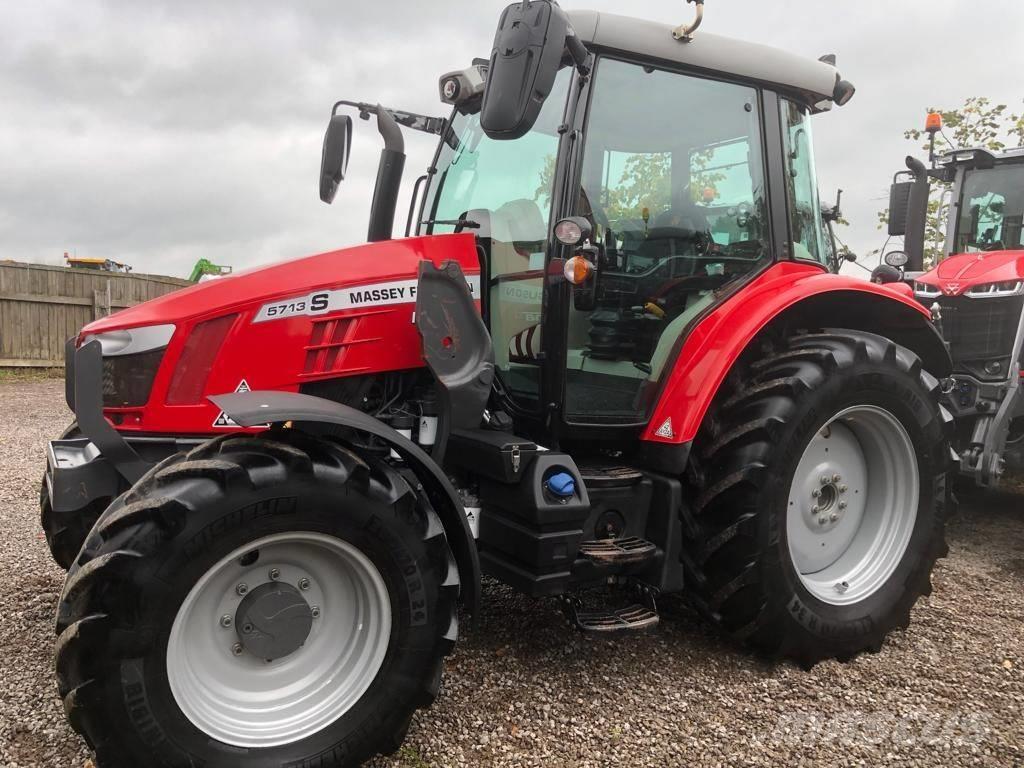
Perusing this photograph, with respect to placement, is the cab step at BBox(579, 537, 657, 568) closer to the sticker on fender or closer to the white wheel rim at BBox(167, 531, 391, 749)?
the white wheel rim at BBox(167, 531, 391, 749)

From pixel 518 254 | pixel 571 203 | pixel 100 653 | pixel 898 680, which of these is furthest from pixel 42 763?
pixel 898 680

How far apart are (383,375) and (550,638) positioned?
4.27 ft

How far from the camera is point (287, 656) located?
233cm

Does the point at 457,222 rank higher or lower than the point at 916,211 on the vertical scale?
lower

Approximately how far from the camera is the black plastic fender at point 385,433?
2193mm

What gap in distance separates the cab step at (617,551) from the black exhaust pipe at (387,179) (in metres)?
1.42

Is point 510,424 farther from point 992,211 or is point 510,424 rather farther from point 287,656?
point 992,211

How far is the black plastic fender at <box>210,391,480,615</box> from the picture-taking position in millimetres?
2193

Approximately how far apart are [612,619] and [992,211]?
17.5 ft

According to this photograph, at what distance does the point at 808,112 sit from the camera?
3529 mm

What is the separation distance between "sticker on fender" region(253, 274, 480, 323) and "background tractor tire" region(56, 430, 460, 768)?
51cm

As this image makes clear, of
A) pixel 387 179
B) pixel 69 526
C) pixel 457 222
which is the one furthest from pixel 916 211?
pixel 69 526

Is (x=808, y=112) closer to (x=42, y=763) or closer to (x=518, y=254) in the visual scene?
(x=518, y=254)

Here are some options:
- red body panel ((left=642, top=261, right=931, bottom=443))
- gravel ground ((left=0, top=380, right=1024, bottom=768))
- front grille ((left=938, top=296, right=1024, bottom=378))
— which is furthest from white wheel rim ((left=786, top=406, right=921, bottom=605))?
front grille ((left=938, top=296, right=1024, bottom=378))
